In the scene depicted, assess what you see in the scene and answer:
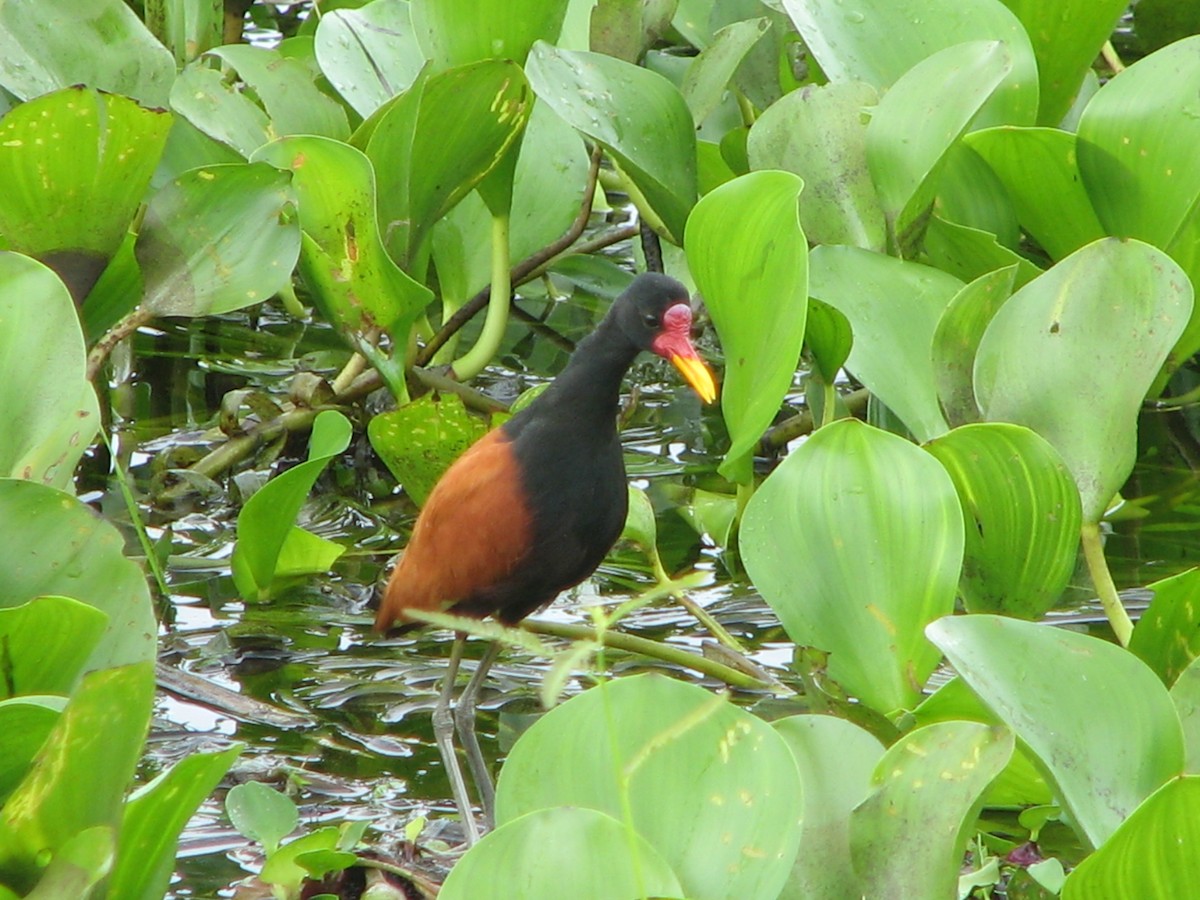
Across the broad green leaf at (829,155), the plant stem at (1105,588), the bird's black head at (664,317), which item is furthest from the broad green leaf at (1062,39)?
the plant stem at (1105,588)

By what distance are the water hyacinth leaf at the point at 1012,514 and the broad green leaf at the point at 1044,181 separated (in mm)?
720

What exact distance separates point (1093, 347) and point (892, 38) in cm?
97

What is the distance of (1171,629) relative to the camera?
7.32ft

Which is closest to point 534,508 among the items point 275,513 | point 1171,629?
point 275,513

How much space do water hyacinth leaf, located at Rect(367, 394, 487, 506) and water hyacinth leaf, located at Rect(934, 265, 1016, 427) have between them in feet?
3.67

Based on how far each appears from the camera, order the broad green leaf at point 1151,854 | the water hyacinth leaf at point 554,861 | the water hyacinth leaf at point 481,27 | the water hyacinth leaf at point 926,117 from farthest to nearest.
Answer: the water hyacinth leaf at point 481,27, the water hyacinth leaf at point 926,117, the water hyacinth leaf at point 554,861, the broad green leaf at point 1151,854

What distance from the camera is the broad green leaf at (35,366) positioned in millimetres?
2342

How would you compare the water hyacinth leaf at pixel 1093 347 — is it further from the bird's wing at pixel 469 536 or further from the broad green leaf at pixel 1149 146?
the bird's wing at pixel 469 536

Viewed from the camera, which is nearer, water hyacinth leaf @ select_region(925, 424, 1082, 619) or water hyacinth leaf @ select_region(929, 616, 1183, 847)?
water hyacinth leaf @ select_region(929, 616, 1183, 847)

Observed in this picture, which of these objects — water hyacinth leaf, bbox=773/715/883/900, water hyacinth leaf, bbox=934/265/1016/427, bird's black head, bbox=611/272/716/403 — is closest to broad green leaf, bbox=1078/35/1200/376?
water hyacinth leaf, bbox=934/265/1016/427

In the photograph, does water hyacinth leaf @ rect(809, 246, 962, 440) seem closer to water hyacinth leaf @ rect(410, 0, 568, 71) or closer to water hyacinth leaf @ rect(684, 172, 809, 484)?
water hyacinth leaf @ rect(684, 172, 809, 484)

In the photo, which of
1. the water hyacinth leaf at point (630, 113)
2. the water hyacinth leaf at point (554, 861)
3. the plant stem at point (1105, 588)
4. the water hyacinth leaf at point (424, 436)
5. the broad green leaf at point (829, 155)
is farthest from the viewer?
the water hyacinth leaf at point (424, 436)

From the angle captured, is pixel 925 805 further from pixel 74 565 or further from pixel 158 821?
pixel 74 565

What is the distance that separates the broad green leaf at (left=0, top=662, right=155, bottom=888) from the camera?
63.1 inches
